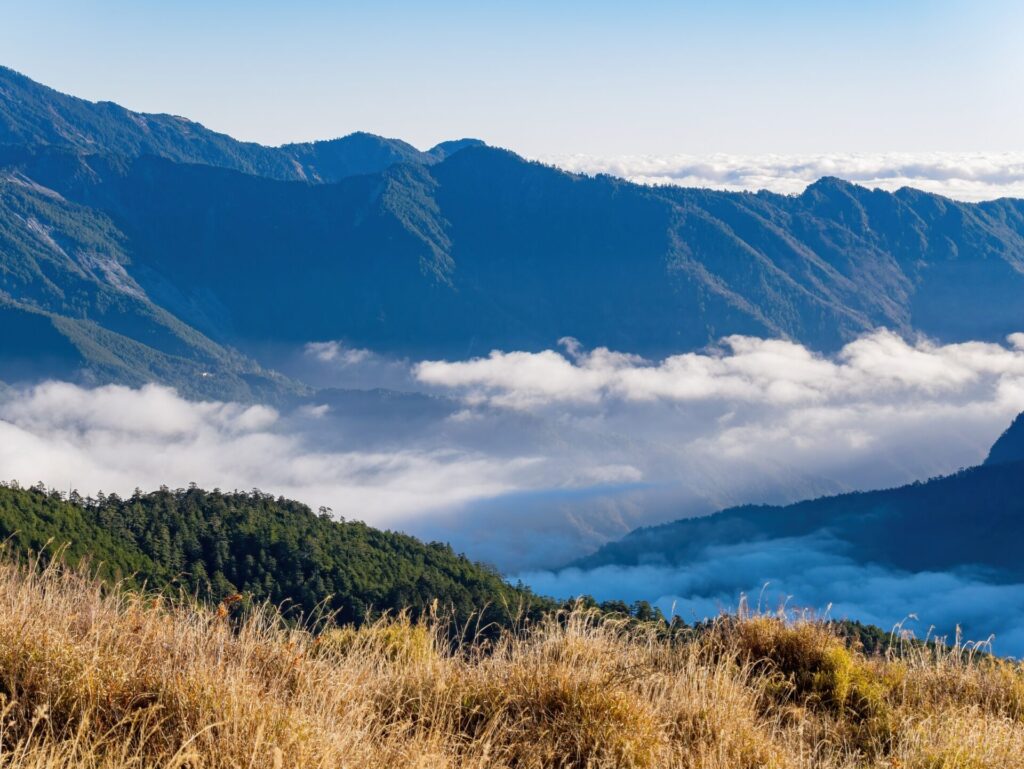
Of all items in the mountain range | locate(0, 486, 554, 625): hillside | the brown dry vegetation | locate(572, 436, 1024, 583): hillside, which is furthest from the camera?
locate(572, 436, 1024, 583): hillside

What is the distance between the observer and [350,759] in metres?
6.07

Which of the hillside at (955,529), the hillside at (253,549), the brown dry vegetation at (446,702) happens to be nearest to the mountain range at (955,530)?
the hillside at (955,529)

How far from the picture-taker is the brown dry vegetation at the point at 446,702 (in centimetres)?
616

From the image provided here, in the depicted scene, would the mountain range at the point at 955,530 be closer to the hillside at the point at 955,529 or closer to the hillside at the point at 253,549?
the hillside at the point at 955,529

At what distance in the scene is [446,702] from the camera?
7.80 m

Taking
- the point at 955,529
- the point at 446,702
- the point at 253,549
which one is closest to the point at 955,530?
the point at 955,529

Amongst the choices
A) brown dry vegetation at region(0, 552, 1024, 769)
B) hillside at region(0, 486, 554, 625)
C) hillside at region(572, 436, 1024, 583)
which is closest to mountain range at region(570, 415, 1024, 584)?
hillside at region(572, 436, 1024, 583)

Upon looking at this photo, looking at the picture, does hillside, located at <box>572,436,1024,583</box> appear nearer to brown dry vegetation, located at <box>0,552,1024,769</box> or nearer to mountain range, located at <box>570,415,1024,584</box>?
mountain range, located at <box>570,415,1024,584</box>

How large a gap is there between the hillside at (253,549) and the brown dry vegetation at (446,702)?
5256cm

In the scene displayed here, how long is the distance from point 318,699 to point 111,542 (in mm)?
68063

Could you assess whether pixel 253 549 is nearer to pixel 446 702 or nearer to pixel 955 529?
pixel 446 702

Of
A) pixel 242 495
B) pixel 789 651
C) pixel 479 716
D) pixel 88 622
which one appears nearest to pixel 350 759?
pixel 479 716

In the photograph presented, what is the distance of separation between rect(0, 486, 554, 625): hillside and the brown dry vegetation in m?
52.6

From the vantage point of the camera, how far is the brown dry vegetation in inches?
243
